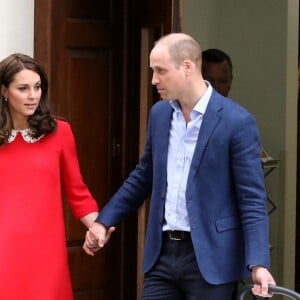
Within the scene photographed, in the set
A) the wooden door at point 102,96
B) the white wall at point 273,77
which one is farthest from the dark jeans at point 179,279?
the white wall at point 273,77

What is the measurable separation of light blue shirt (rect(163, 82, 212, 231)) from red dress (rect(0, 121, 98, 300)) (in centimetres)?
53

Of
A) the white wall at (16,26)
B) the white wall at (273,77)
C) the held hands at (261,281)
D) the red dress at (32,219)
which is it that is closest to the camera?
the held hands at (261,281)

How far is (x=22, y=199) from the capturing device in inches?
135

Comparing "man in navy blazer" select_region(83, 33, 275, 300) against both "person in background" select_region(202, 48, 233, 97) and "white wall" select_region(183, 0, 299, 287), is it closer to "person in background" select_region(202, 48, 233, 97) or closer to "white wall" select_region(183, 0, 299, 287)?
"person in background" select_region(202, 48, 233, 97)

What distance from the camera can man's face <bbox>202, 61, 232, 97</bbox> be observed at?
4.48 metres

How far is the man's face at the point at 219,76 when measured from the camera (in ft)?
14.7

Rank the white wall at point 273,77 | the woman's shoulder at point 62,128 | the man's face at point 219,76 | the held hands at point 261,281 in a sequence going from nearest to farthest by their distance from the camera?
the held hands at point 261,281 < the woman's shoulder at point 62,128 < the man's face at point 219,76 < the white wall at point 273,77

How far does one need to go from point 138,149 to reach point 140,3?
2.61ft

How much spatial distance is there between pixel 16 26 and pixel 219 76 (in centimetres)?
104

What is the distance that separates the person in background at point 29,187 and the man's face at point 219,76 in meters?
1.16

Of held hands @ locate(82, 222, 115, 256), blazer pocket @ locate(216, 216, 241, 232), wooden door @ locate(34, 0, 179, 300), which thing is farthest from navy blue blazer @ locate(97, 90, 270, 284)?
wooden door @ locate(34, 0, 179, 300)

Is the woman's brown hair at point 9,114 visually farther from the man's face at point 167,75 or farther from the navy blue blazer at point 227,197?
the navy blue blazer at point 227,197

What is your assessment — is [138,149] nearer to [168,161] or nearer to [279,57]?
[279,57]

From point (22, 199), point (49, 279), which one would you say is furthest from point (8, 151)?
point (49, 279)
